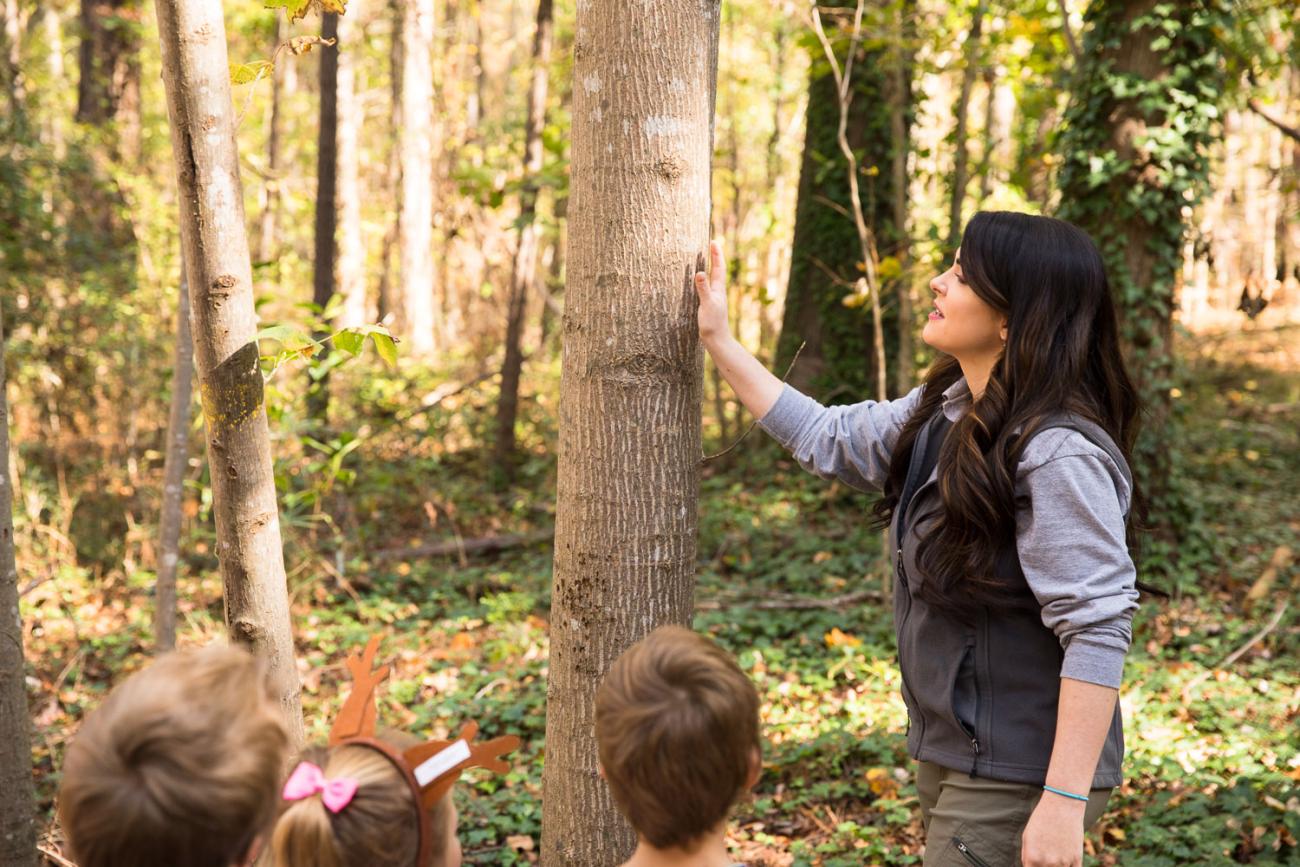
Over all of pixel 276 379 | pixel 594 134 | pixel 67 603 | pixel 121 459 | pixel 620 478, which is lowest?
pixel 67 603

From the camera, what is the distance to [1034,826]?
195cm

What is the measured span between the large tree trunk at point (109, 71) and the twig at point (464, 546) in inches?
260

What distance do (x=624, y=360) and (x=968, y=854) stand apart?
1227mm

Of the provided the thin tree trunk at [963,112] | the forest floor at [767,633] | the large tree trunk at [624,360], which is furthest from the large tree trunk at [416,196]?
the large tree trunk at [624,360]

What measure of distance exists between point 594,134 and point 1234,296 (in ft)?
78.6

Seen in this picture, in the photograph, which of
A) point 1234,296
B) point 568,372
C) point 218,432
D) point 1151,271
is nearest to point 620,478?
point 568,372

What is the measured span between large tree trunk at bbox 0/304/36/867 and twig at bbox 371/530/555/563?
5137 mm

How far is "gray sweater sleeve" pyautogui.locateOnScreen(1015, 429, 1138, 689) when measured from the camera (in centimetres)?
193

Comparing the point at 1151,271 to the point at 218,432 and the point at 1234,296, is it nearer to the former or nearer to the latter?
the point at 218,432

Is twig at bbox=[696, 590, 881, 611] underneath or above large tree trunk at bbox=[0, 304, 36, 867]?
underneath

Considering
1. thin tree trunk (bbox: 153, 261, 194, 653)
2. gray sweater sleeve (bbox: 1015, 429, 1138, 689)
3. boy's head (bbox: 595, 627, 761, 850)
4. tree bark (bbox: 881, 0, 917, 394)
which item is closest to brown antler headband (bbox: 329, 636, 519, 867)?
boy's head (bbox: 595, 627, 761, 850)

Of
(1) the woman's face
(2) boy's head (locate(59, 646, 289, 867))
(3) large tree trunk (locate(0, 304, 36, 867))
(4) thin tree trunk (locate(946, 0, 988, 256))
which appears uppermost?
(4) thin tree trunk (locate(946, 0, 988, 256))

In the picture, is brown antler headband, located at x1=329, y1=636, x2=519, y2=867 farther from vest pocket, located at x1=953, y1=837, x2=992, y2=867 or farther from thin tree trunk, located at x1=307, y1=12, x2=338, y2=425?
thin tree trunk, located at x1=307, y1=12, x2=338, y2=425

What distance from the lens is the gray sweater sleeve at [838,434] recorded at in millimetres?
2455
